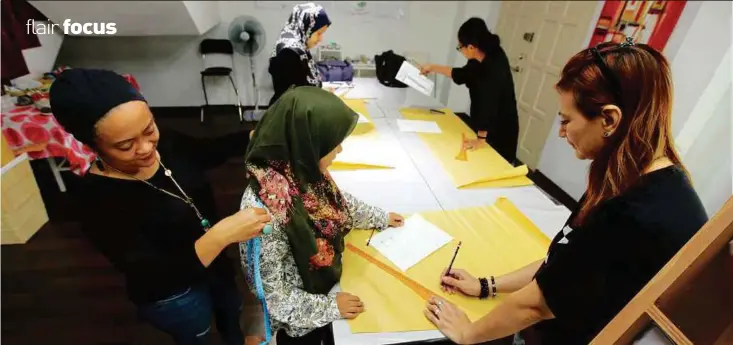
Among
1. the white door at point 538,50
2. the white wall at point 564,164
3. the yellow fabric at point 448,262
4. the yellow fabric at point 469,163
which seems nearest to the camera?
the yellow fabric at point 448,262

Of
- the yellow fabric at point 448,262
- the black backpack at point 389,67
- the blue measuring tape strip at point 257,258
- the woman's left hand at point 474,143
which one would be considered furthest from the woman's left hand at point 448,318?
the black backpack at point 389,67

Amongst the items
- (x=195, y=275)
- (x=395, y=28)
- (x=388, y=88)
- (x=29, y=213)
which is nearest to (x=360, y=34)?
(x=395, y=28)

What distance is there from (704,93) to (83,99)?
2859 mm

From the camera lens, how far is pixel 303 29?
244 cm

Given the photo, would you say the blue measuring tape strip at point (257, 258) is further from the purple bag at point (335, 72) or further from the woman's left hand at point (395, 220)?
the purple bag at point (335, 72)

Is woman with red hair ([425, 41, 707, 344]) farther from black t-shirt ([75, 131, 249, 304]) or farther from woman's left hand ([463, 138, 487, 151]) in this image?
woman's left hand ([463, 138, 487, 151])

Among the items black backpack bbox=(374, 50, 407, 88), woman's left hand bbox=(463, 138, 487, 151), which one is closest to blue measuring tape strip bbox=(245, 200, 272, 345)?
woman's left hand bbox=(463, 138, 487, 151)

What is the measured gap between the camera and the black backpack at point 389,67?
293cm

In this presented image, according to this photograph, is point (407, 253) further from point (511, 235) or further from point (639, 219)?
point (639, 219)

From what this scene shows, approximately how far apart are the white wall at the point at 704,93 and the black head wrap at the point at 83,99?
2700 mm

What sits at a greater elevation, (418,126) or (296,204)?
(296,204)

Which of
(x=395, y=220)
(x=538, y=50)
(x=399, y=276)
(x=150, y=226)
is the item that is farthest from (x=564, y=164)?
(x=150, y=226)

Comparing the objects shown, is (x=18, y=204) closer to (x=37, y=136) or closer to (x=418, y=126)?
(x=37, y=136)

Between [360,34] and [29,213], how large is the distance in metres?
3.50
